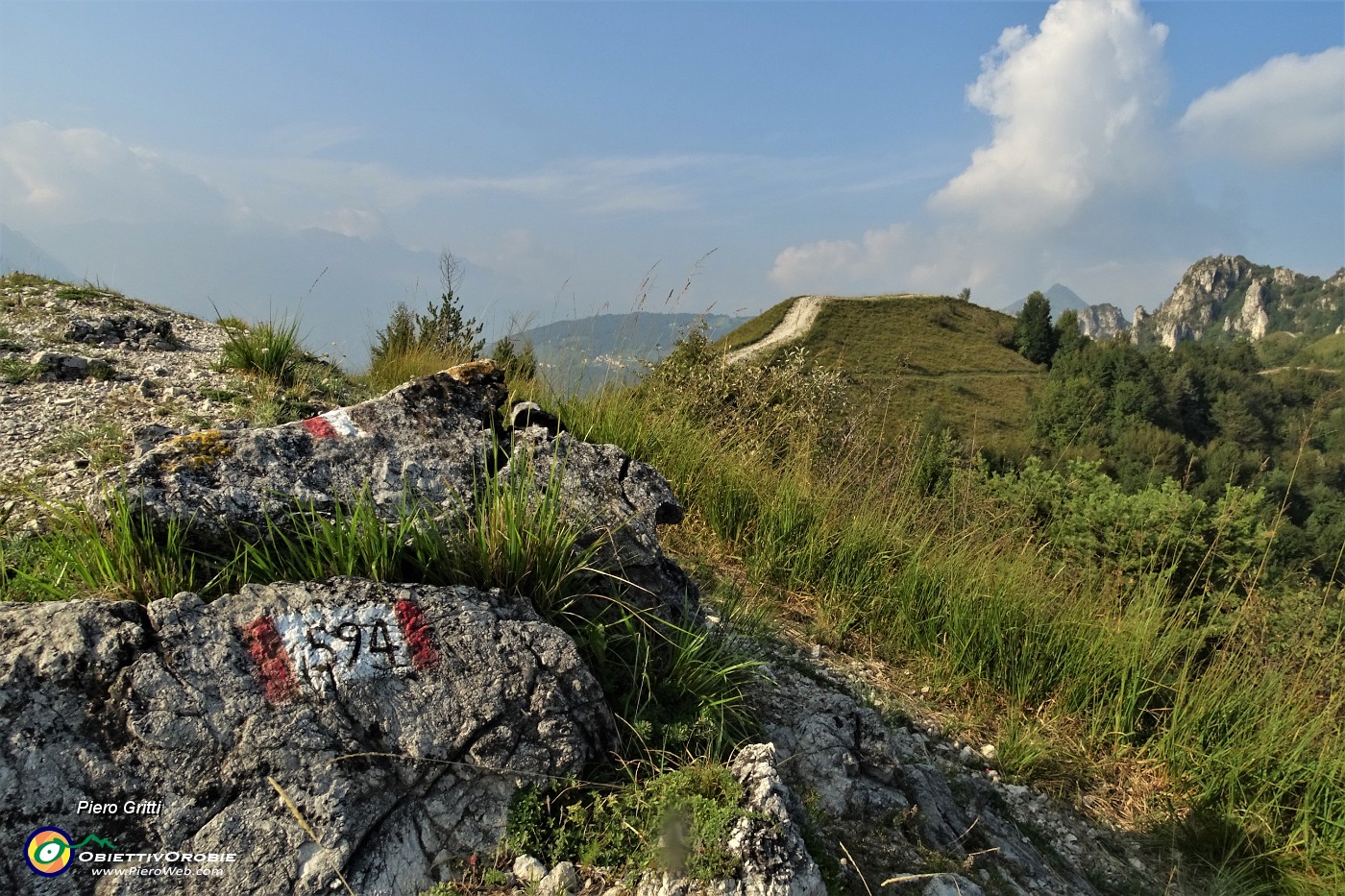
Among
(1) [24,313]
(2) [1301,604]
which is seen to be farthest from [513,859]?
(1) [24,313]

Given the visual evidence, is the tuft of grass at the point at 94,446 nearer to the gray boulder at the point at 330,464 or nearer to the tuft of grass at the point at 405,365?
the gray boulder at the point at 330,464

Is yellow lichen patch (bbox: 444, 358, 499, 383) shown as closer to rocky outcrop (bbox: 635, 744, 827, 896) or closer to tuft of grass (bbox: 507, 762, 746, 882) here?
tuft of grass (bbox: 507, 762, 746, 882)

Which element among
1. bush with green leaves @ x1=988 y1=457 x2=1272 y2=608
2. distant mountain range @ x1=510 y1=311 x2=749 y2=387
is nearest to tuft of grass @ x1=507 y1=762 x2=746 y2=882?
distant mountain range @ x1=510 y1=311 x2=749 y2=387

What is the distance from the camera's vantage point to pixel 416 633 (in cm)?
268

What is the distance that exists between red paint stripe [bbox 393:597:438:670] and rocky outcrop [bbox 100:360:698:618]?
1.77ft

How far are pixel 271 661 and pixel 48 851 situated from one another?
0.72 m

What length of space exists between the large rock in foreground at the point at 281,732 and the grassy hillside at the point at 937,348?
162ft

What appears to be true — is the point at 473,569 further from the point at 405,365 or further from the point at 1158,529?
the point at 1158,529

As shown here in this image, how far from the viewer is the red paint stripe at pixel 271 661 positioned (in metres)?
2.43

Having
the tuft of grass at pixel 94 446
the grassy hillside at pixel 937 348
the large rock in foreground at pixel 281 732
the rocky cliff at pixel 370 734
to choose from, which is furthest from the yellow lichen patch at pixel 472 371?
the grassy hillside at pixel 937 348

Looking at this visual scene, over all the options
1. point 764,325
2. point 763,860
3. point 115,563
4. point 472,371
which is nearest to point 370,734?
point 115,563

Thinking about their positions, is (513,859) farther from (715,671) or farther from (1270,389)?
(1270,389)

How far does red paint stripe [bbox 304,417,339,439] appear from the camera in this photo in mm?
3434

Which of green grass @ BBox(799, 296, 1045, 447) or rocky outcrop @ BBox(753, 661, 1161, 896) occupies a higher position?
green grass @ BBox(799, 296, 1045, 447)
